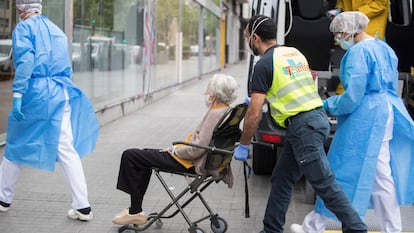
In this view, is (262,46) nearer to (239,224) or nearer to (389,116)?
(389,116)

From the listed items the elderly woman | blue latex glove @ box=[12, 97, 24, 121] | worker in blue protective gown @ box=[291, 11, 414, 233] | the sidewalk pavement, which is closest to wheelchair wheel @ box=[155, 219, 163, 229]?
the sidewalk pavement

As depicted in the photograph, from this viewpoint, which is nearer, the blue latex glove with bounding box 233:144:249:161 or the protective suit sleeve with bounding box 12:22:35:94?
the blue latex glove with bounding box 233:144:249:161

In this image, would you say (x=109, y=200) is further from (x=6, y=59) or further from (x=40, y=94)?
(x=6, y=59)

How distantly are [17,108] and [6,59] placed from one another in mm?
2893

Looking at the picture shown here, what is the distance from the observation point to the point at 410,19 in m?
7.17

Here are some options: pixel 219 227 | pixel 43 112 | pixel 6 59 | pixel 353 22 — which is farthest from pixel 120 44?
pixel 353 22

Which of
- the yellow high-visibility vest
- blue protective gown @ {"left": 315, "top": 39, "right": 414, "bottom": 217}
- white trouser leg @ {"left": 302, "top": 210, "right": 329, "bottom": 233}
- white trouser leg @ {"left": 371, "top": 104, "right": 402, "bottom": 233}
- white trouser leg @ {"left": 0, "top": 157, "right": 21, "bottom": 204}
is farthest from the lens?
white trouser leg @ {"left": 0, "top": 157, "right": 21, "bottom": 204}

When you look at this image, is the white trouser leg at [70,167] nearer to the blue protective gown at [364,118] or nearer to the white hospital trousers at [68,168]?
the white hospital trousers at [68,168]

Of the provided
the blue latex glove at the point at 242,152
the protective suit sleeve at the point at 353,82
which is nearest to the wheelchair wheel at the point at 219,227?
the blue latex glove at the point at 242,152

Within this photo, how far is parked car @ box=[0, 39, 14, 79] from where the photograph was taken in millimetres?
7443

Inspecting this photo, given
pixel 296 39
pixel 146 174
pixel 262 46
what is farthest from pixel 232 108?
pixel 296 39

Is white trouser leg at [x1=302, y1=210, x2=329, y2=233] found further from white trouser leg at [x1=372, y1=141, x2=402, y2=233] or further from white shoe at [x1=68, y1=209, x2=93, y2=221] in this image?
white shoe at [x1=68, y1=209, x2=93, y2=221]

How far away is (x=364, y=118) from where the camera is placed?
4352 millimetres

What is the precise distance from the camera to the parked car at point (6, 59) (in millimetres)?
7443
